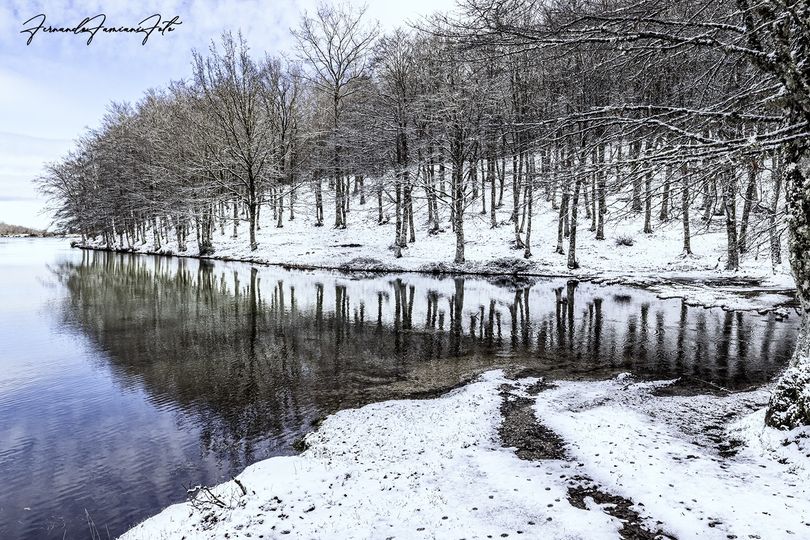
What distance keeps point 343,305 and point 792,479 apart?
16.0m

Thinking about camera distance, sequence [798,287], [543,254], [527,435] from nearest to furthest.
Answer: [798,287] < [527,435] < [543,254]

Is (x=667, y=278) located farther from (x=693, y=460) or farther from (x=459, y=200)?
(x=693, y=460)

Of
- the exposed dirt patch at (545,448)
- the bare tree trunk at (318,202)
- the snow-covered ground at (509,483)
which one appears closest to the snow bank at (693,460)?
the snow-covered ground at (509,483)

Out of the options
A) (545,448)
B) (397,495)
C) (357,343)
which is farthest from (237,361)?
(545,448)

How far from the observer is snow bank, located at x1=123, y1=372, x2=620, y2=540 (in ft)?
14.8

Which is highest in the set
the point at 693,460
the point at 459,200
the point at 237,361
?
the point at 459,200

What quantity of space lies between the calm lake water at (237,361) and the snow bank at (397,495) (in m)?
1.03

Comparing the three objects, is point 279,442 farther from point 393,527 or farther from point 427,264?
point 427,264

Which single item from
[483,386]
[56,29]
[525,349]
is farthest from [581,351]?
[56,29]

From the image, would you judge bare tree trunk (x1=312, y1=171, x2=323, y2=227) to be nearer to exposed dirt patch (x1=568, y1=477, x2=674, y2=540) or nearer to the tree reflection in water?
the tree reflection in water

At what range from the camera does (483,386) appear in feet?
31.3

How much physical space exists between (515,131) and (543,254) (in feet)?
92.9

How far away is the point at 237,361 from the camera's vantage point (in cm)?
1170

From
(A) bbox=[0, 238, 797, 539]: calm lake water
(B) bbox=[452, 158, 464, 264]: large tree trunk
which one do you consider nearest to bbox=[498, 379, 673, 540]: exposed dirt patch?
(A) bbox=[0, 238, 797, 539]: calm lake water
